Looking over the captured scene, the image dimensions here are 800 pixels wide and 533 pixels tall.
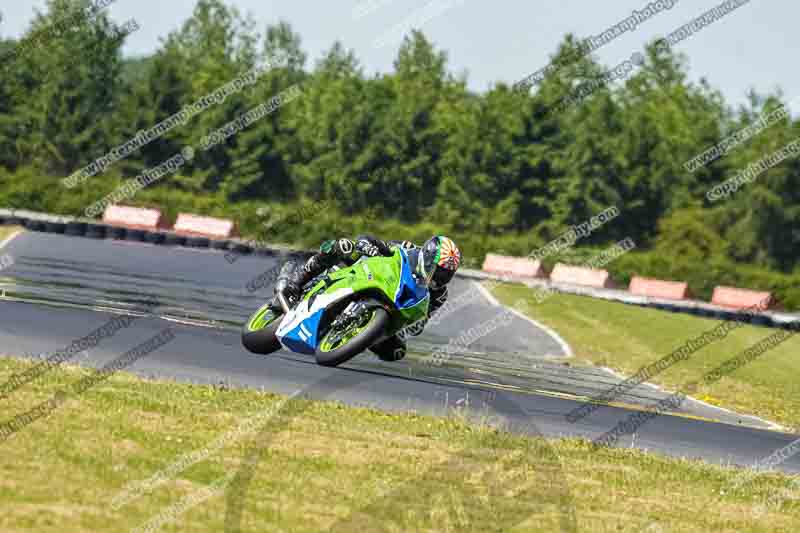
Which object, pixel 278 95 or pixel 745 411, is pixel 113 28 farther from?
pixel 745 411

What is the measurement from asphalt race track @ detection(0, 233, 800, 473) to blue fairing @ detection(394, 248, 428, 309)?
1.53m

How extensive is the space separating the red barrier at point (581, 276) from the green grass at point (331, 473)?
38957 mm

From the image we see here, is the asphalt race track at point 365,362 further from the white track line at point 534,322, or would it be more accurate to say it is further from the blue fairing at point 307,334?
the blue fairing at point 307,334

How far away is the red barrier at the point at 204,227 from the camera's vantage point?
52469mm

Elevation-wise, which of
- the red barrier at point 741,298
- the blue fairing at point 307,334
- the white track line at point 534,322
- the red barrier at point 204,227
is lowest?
the red barrier at point 741,298

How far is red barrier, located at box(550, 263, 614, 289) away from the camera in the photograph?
169 feet

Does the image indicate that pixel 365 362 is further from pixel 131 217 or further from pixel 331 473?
pixel 131 217

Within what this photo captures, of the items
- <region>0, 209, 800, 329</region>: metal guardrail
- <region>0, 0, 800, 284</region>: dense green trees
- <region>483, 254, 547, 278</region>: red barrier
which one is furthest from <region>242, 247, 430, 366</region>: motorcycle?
<region>0, 0, 800, 284</region>: dense green trees

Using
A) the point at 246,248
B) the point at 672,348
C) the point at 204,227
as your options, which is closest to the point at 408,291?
the point at 672,348

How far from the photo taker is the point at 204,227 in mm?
52844

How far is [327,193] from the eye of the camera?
82.9 m

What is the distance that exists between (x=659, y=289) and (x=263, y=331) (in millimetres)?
40029

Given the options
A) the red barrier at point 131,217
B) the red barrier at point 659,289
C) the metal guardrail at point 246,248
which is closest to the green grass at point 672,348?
the metal guardrail at point 246,248

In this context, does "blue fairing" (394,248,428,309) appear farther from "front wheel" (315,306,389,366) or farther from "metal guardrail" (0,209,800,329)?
"metal guardrail" (0,209,800,329)
